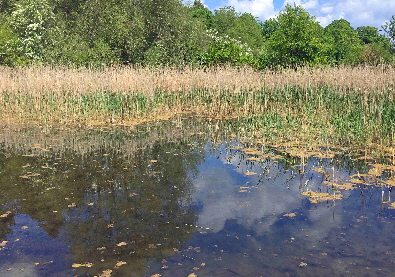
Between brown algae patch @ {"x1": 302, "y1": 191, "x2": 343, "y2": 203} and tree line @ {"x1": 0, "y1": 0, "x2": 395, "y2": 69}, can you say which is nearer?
brown algae patch @ {"x1": 302, "y1": 191, "x2": 343, "y2": 203}

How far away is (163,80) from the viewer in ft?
55.0

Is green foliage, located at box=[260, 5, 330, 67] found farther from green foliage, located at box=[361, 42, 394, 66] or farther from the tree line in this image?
green foliage, located at box=[361, 42, 394, 66]

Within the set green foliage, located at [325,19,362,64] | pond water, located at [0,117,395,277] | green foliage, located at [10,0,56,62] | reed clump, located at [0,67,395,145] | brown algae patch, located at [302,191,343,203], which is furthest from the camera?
green foliage, located at [325,19,362,64]

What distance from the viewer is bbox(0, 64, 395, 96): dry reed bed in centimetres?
1435

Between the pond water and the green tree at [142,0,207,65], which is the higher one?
the green tree at [142,0,207,65]

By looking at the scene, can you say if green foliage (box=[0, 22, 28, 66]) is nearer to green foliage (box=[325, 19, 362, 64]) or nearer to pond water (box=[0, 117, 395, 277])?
pond water (box=[0, 117, 395, 277])

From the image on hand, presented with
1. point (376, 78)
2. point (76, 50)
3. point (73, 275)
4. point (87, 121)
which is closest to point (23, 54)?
point (76, 50)

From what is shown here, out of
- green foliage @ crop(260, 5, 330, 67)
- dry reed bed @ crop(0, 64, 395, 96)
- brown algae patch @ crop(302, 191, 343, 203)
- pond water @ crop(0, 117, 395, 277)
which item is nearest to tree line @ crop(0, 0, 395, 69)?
green foliage @ crop(260, 5, 330, 67)

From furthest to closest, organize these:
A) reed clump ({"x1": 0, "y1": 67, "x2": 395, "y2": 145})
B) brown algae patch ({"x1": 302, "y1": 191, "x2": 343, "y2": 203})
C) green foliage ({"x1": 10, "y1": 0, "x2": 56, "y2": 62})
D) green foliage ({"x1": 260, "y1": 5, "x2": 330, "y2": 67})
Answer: green foliage ({"x1": 10, "y1": 0, "x2": 56, "y2": 62})
green foliage ({"x1": 260, "y1": 5, "x2": 330, "y2": 67})
reed clump ({"x1": 0, "y1": 67, "x2": 395, "y2": 145})
brown algae patch ({"x1": 302, "y1": 191, "x2": 343, "y2": 203})

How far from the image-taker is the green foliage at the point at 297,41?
2245cm

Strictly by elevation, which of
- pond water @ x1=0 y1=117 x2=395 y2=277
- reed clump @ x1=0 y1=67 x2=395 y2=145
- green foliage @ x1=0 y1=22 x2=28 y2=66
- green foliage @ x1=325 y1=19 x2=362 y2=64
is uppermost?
green foliage @ x1=325 y1=19 x2=362 y2=64

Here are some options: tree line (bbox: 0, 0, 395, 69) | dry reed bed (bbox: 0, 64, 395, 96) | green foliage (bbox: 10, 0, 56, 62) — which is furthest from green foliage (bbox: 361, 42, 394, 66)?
green foliage (bbox: 10, 0, 56, 62)

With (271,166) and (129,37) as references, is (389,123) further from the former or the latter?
(129,37)

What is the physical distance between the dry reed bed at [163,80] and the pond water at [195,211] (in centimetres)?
472
